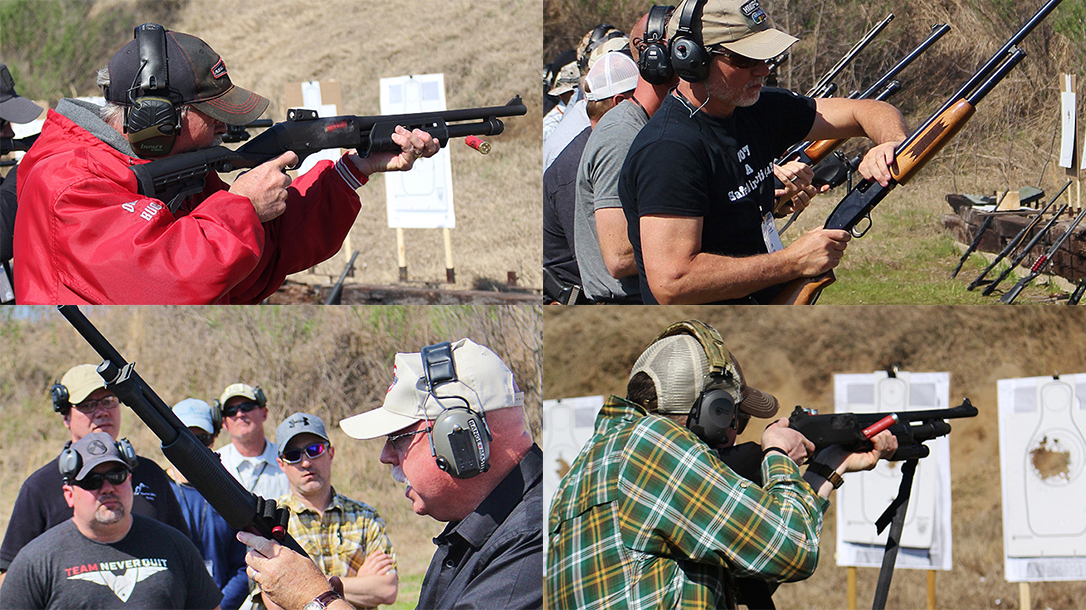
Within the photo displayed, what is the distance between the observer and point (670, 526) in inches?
91.7

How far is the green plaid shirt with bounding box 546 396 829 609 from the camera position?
2.32m

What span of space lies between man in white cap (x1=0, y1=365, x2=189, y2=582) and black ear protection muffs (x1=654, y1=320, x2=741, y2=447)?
1.37 metres

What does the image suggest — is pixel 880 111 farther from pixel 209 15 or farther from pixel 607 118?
pixel 209 15

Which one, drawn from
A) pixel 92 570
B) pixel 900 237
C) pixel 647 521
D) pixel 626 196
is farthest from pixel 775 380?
pixel 900 237

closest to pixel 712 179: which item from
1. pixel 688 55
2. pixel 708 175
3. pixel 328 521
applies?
pixel 708 175

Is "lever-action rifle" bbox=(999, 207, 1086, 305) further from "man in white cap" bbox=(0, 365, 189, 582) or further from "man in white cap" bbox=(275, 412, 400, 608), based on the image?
"man in white cap" bbox=(0, 365, 189, 582)

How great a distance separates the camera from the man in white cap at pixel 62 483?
2.62 meters

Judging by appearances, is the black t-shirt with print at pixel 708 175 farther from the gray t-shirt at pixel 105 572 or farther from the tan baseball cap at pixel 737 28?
the gray t-shirt at pixel 105 572

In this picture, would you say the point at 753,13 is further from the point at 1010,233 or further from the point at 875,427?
the point at 1010,233

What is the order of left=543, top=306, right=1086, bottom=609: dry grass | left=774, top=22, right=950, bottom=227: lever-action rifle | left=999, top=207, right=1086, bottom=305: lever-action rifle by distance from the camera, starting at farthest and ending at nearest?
left=999, top=207, right=1086, bottom=305: lever-action rifle → left=774, top=22, right=950, bottom=227: lever-action rifle → left=543, top=306, right=1086, bottom=609: dry grass

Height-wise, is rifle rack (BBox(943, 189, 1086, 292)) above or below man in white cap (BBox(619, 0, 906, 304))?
below

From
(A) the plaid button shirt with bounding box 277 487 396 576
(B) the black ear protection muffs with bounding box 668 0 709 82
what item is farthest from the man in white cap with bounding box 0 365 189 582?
(B) the black ear protection muffs with bounding box 668 0 709 82

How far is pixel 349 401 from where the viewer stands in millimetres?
2686

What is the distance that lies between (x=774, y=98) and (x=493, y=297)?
6350 mm
